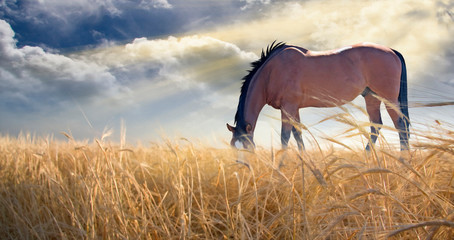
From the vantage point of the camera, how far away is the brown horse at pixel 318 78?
207 inches

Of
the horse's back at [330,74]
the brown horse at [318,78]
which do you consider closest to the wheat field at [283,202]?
the brown horse at [318,78]

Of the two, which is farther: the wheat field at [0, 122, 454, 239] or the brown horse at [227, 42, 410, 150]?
the brown horse at [227, 42, 410, 150]

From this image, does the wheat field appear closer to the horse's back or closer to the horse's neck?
the horse's neck

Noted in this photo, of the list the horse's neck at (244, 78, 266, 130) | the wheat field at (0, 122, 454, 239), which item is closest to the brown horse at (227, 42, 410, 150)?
the horse's neck at (244, 78, 266, 130)

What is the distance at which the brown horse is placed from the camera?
5262 millimetres

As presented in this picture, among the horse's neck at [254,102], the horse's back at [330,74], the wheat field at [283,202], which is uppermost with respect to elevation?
the horse's back at [330,74]

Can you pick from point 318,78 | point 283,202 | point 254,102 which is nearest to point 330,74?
point 318,78

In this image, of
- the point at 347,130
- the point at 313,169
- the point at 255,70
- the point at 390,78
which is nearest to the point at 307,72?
the point at 255,70

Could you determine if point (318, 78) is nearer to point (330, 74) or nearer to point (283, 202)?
point (330, 74)

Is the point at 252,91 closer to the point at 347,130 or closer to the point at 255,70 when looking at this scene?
the point at 255,70

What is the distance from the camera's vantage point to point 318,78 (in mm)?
5340

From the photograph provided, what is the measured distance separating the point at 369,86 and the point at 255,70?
210 cm

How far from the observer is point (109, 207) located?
4.67ft

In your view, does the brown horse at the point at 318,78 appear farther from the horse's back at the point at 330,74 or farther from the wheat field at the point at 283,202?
the wheat field at the point at 283,202
